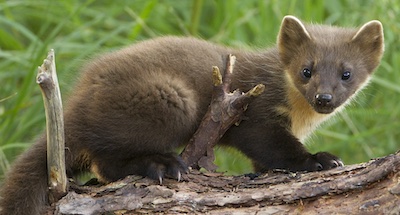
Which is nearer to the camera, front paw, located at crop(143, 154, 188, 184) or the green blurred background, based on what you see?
front paw, located at crop(143, 154, 188, 184)

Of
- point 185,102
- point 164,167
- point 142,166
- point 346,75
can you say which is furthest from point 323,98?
point 142,166

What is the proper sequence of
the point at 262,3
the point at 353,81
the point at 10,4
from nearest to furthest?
1. the point at 353,81
2. the point at 10,4
3. the point at 262,3

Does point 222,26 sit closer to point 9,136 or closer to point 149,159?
point 9,136

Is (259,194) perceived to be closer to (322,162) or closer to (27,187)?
(322,162)

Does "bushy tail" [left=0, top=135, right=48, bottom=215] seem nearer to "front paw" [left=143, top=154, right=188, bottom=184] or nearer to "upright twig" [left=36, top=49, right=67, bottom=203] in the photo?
"upright twig" [left=36, top=49, right=67, bottom=203]

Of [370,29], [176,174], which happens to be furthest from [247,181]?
[370,29]

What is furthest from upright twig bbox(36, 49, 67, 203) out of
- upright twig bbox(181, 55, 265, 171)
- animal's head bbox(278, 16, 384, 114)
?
animal's head bbox(278, 16, 384, 114)

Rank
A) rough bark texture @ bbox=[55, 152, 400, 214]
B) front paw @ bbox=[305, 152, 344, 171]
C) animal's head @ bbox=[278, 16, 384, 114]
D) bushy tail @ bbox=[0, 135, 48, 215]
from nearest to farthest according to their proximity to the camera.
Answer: rough bark texture @ bbox=[55, 152, 400, 214], bushy tail @ bbox=[0, 135, 48, 215], front paw @ bbox=[305, 152, 344, 171], animal's head @ bbox=[278, 16, 384, 114]
